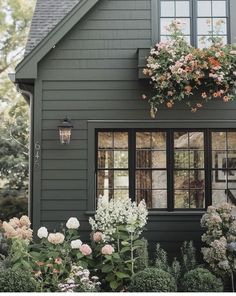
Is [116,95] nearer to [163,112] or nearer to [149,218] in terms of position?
[163,112]

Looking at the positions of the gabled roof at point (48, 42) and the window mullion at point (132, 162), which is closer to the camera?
the gabled roof at point (48, 42)

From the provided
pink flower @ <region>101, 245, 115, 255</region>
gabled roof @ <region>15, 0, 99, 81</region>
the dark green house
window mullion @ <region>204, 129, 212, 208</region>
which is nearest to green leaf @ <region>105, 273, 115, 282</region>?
pink flower @ <region>101, 245, 115, 255</region>

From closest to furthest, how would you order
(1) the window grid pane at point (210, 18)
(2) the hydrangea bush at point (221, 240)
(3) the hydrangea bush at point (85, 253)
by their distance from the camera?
(3) the hydrangea bush at point (85, 253) → (2) the hydrangea bush at point (221, 240) → (1) the window grid pane at point (210, 18)

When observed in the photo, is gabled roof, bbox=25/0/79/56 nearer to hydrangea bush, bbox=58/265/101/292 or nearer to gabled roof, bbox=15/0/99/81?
gabled roof, bbox=15/0/99/81

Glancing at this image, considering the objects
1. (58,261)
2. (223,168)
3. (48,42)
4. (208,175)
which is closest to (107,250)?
(58,261)

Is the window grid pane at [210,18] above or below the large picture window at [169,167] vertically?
above

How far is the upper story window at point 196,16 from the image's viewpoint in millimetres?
8992

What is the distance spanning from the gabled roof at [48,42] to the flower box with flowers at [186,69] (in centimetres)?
149

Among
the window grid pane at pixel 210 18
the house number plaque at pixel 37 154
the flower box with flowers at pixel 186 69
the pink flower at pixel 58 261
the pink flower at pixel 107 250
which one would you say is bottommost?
the pink flower at pixel 58 261

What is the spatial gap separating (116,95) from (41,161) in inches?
71.9

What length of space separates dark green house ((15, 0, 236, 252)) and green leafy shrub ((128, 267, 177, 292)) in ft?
6.48

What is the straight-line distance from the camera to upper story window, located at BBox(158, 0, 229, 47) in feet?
29.5

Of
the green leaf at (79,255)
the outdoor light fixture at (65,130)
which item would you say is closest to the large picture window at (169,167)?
the outdoor light fixture at (65,130)

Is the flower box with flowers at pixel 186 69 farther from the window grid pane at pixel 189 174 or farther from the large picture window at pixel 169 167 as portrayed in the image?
the window grid pane at pixel 189 174
